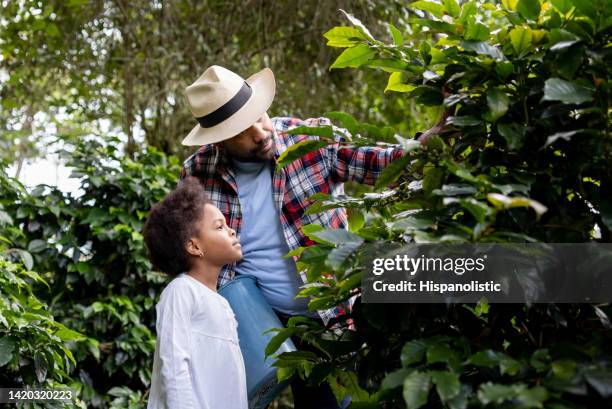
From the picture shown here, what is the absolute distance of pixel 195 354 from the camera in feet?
7.74

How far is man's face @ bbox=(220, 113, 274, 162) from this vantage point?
101 inches

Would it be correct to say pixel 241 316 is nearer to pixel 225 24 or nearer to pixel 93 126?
pixel 225 24

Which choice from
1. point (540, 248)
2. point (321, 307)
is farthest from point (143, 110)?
point (540, 248)

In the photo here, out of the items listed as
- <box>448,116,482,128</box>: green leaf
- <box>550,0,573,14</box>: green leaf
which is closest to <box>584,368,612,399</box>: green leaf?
<box>448,116,482,128</box>: green leaf

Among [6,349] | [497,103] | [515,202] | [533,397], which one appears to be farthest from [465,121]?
[6,349]

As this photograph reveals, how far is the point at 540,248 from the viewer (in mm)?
1431

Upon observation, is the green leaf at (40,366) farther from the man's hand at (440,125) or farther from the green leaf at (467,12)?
the green leaf at (467,12)

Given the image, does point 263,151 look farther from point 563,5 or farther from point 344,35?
point 563,5

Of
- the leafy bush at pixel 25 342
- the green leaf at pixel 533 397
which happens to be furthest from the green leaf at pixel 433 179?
the leafy bush at pixel 25 342

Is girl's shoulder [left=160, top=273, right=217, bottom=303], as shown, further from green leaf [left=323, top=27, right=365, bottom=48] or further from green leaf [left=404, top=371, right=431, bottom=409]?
green leaf [left=404, top=371, right=431, bottom=409]

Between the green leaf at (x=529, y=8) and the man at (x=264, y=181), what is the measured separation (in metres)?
0.96

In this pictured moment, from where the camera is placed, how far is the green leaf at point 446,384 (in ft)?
4.15

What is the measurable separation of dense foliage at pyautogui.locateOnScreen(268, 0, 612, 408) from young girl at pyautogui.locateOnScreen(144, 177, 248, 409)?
2.15 feet

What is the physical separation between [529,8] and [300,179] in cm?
116
